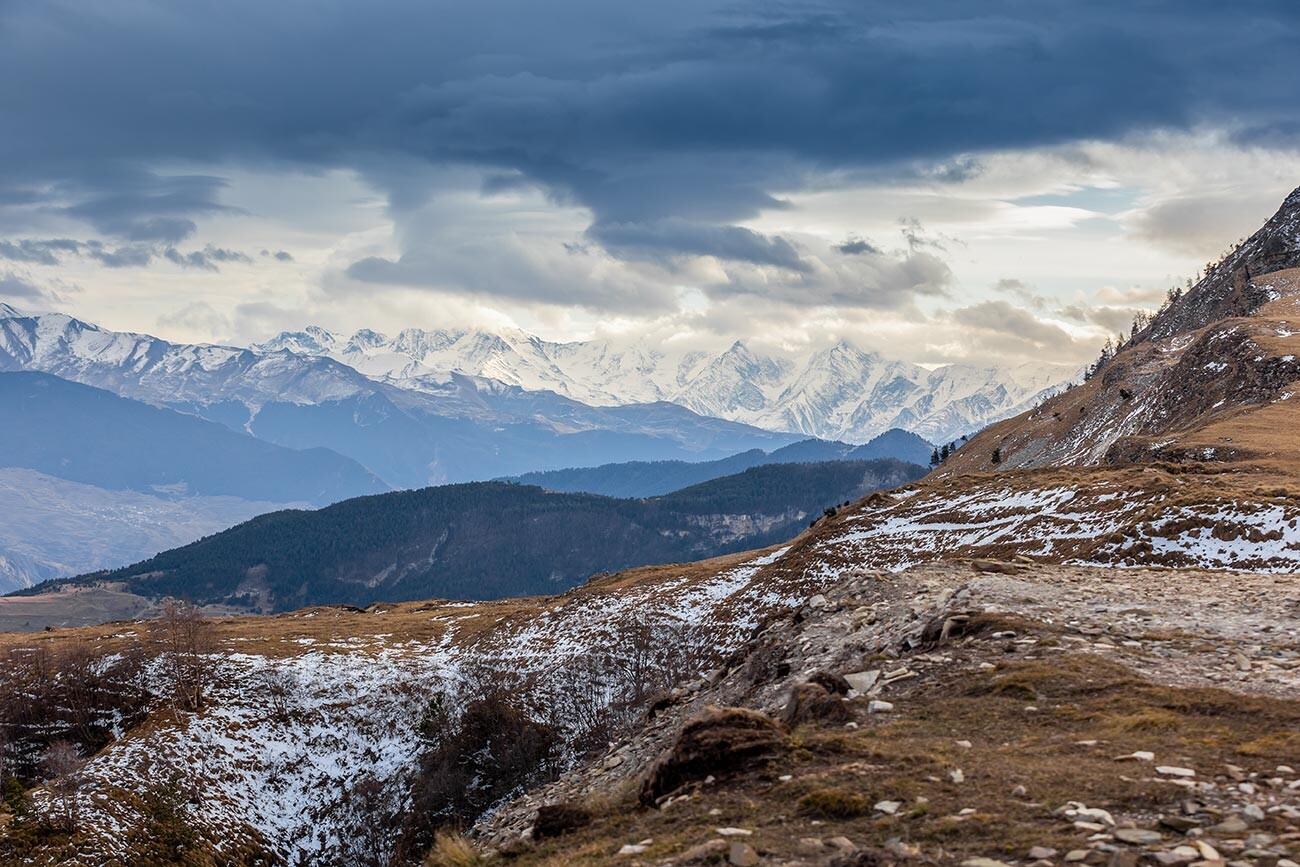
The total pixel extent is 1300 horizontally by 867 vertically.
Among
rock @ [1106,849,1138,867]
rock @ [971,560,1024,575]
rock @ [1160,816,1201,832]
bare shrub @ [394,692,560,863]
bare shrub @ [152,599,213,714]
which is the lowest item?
bare shrub @ [394,692,560,863]

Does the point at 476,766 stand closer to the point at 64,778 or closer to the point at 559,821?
the point at 64,778

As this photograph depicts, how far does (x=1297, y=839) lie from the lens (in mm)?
11734

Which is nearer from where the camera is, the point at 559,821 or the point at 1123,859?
the point at 1123,859

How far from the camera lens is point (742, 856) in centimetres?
1343

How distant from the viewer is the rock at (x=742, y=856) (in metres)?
13.3

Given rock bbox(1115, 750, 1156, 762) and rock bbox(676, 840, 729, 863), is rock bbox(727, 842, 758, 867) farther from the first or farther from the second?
rock bbox(1115, 750, 1156, 762)

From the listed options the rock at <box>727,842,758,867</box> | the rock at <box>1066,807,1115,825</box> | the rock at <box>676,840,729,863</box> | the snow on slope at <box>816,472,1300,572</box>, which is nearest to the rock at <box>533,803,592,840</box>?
the rock at <box>676,840,729,863</box>

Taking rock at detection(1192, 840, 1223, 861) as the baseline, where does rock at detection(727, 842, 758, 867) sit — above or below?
below

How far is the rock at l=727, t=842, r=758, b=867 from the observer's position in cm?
1334

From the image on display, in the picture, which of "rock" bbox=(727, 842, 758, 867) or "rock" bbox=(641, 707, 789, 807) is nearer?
"rock" bbox=(727, 842, 758, 867)

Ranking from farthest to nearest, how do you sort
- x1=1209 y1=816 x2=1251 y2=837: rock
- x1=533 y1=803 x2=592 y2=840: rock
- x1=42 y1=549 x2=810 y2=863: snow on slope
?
x1=42 y1=549 x2=810 y2=863: snow on slope < x1=533 y1=803 x2=592 y2=840: rock < x1=1209 y1=816 x2=1251 y2=837: rock

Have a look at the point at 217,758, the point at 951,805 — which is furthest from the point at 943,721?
the point at 217,758

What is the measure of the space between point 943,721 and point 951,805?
4.72 metres

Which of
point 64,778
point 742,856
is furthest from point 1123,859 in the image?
point 64,778
